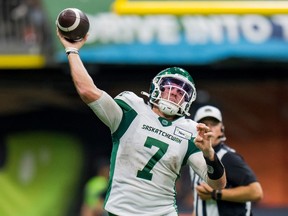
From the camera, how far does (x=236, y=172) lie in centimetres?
752

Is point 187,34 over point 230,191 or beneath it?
over

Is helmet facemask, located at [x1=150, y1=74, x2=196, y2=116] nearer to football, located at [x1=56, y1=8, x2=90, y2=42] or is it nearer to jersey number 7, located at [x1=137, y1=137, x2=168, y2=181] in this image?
jersey number 7, located at [x1=137, y1=137, x2=168, y2=181]

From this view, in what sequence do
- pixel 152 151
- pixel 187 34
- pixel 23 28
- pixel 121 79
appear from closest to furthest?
pixel 152 151, pixel 187 34, pixel 23 28, pixel 121 79

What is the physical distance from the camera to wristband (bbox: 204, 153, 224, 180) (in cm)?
615

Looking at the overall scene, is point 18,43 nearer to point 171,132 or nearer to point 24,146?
point 24,146

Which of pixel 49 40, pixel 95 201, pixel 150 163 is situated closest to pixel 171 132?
pixel 150 163

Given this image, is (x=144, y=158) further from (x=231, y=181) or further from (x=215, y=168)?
(x=231, y=181)

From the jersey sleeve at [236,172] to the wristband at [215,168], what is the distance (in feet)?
4.23

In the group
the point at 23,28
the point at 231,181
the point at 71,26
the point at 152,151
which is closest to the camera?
the point at 71,26

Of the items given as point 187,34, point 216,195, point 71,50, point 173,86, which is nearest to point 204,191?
point 216,195

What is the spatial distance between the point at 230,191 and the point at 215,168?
1.29 m

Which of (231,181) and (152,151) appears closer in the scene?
(152,151)

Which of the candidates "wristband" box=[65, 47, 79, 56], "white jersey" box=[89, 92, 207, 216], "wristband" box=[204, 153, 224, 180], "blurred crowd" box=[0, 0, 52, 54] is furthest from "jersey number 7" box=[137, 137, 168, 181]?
"blurred crowd" box=[0, 0, 52, 54]

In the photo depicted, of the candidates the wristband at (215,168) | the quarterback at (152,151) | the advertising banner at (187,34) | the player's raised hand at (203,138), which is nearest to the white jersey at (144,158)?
the quarterback at (152,151)
